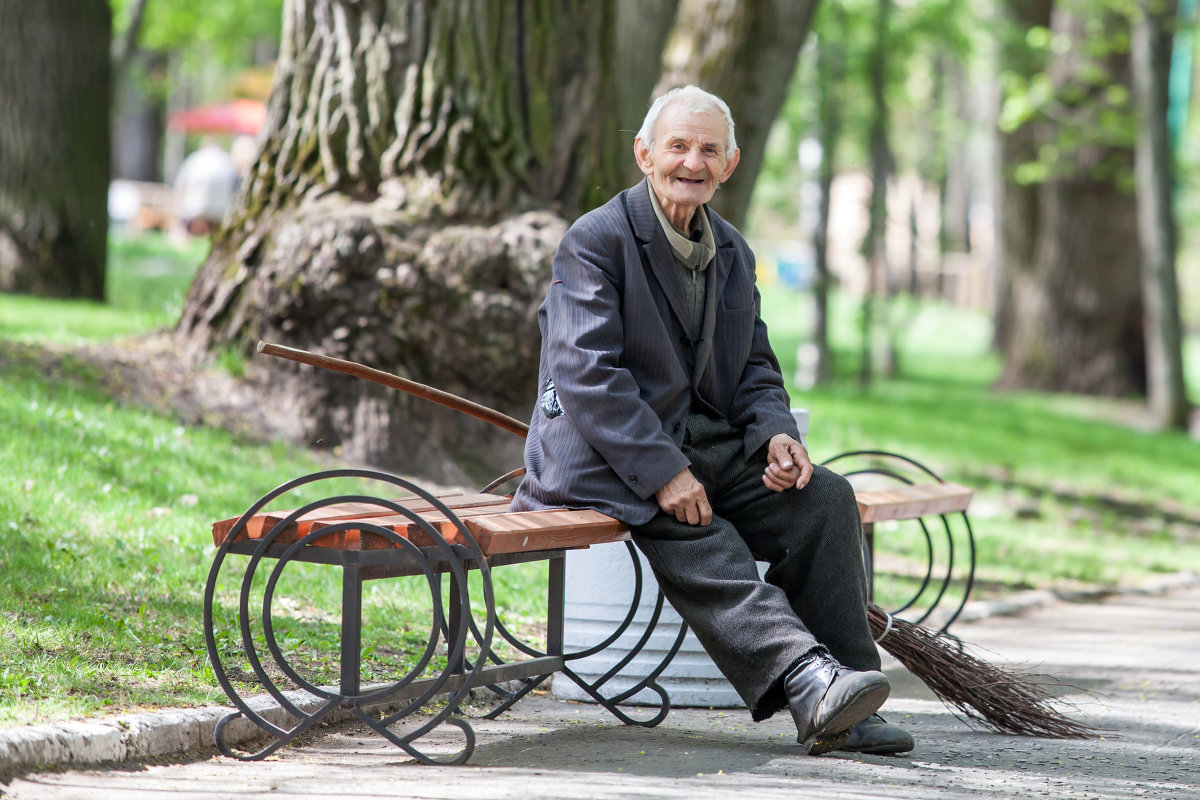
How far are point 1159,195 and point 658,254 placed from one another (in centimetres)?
1174

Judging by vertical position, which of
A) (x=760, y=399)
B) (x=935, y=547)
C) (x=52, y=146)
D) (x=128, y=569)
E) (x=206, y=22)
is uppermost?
(x=206, y=22)

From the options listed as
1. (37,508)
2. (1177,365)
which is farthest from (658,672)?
(1177,365)

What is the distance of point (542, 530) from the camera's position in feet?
11.7

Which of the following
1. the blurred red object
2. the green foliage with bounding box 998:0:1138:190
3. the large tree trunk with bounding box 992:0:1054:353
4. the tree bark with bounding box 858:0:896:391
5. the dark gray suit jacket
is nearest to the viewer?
the dark gray suit jacket

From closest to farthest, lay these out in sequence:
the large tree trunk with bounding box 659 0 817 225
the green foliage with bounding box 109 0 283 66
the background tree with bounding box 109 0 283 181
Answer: the large tree trunk with bounding box 659 0 817 225
the background tree with bounding box 109 0 283 181
the green foliage with bounding box 109 0 283 66

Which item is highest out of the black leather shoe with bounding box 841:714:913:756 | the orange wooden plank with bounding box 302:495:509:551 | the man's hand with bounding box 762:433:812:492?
the man's hand with bounding box 762:433:812:492

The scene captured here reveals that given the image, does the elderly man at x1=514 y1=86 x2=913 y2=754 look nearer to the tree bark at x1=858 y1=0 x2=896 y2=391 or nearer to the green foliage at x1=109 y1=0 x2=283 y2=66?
the tree bark at x1=858 y1=0 x2=896 y2=391

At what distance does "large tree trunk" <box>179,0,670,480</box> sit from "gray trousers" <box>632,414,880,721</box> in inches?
104

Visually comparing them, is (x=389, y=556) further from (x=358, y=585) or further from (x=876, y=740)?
(x=876, y=740)

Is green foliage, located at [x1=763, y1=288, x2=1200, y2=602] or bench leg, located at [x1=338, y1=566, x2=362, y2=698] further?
green foliage, located at [x1=763, y1=288, x2=1200, y2=602]

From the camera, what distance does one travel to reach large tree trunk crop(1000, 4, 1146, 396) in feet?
54.1

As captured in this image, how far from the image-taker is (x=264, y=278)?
6691 mm

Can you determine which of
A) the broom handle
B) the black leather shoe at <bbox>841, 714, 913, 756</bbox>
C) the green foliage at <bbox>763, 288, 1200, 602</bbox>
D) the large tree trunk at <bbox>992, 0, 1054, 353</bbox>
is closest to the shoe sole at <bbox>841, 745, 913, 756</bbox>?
the black leather shoe at <bbox>841, 714, 913, 756</bbox>

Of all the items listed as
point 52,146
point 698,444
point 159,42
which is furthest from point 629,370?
point 159,42
